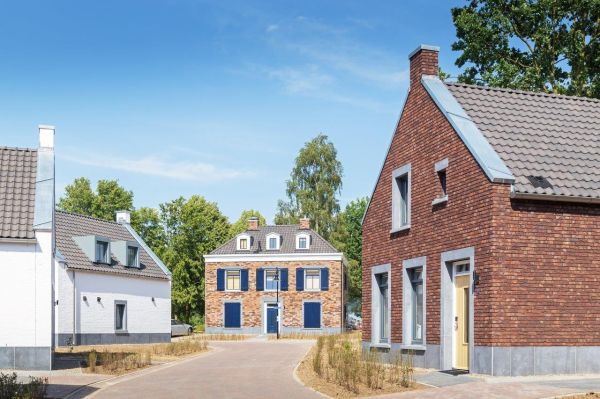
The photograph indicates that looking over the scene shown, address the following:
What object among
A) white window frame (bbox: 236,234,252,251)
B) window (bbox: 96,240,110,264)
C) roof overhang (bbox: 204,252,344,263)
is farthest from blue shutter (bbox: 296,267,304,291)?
window (bbox: 96,240,110,264)

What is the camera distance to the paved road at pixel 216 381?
16188 millimetres

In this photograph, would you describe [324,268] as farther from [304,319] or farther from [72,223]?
[72,223]

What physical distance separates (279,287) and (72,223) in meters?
20.6

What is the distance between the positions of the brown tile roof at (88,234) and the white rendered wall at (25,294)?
14.9 meters

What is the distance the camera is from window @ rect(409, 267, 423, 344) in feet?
71.3

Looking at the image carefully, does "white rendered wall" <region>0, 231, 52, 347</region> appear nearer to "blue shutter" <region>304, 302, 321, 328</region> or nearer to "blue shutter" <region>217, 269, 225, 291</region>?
"blue shutter" <region>304, 302, 321, 328</region>

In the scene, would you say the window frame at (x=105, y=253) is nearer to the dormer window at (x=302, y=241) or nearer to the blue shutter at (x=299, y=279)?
the blue shutter at (x=299, y=279)

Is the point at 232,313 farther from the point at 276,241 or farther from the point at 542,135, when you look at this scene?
the point at 542,135

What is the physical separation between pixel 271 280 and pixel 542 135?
131 ft

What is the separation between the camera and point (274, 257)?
58.3 meters

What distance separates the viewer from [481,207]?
17984 millimetres

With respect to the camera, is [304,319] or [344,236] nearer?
[304,319]

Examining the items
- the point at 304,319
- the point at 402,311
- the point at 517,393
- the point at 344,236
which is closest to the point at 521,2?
the point at 402,311

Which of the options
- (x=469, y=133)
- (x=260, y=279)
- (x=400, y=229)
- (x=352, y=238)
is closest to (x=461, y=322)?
(x=400, y=229)
